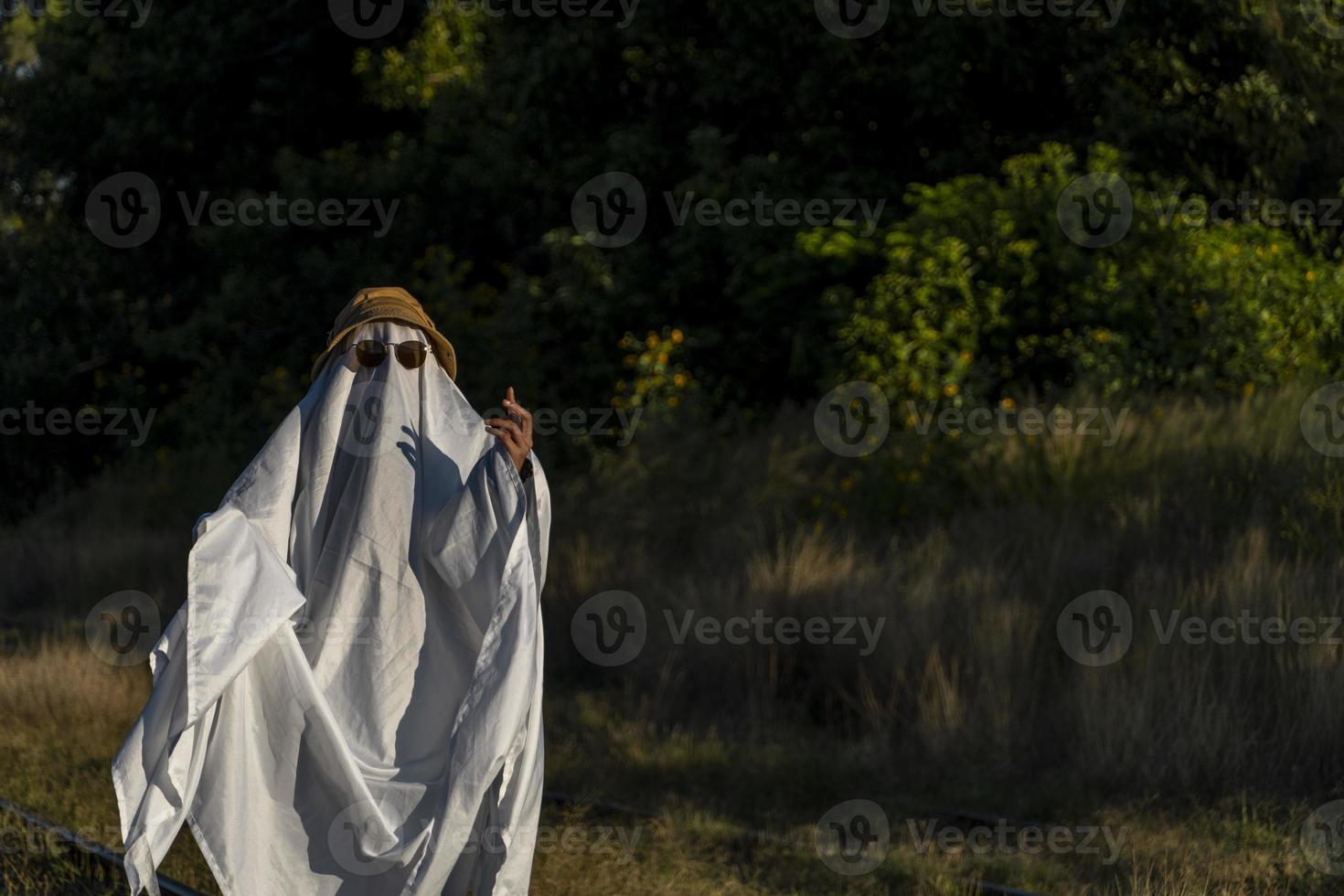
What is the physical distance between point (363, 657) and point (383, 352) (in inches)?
39.7

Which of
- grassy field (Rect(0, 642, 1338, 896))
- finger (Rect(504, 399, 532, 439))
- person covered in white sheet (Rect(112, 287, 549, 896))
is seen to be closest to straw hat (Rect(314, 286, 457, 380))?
person covered in white sheet (Rect(112, 287, 549, 896))

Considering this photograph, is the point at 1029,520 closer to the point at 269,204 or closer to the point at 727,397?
the point at 727,397

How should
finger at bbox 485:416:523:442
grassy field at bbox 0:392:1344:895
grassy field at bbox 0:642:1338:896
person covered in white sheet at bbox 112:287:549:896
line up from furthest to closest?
grassy field at bbox 0:392:1344:895
grassy field at bbox 0:642:1338:896
finger at bbox 485:416:523:442
person covered in white sheet at bbox 112:287:549:896

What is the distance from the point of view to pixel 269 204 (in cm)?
1908

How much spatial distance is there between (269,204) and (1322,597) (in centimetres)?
1448

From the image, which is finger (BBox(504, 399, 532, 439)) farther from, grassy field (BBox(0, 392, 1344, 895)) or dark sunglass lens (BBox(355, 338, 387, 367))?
grassy field (BBox(0, 392, 1344, 895))

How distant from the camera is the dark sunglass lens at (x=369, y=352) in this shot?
4969 mm

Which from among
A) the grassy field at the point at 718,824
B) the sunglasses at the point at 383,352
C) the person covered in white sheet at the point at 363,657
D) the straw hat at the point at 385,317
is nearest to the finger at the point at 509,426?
the person covered in white sheet at the point at 363,657

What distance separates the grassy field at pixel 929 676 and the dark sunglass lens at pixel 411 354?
7.53 feet

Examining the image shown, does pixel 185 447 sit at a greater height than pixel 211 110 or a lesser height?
lesser

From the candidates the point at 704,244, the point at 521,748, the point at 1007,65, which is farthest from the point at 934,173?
the point at 521,748

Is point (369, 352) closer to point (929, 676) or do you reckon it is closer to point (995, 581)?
point (929, 676)

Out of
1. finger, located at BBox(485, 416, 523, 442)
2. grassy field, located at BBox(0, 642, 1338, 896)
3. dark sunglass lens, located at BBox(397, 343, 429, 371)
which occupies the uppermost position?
dark sunglass lens, located at BBox(397, 343, 429, 371)

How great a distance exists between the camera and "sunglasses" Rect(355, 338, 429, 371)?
496 cm
